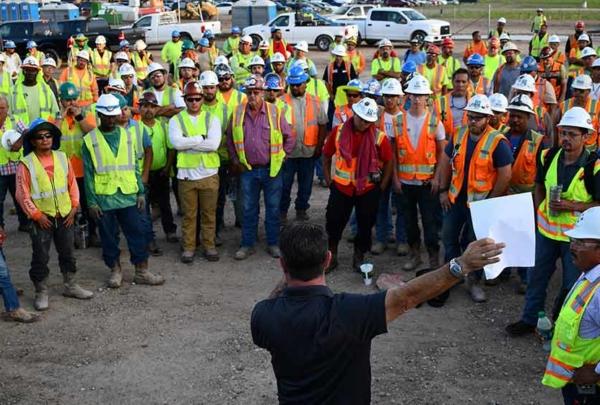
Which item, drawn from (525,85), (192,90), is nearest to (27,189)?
(192,90)

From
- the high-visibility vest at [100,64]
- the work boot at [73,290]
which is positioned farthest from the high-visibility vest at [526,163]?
the high-visibility vest at [100,64]

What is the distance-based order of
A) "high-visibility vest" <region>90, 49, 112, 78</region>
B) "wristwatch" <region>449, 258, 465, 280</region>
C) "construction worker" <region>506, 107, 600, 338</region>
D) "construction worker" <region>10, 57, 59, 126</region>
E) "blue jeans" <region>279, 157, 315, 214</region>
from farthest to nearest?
1. "high-visibility vest" <region>90, 49, 112, 78</region>
2. "construction worker" <region>10, 57, 59, 126</region>
3. "blue jeans" <region>279, 157, 315, 214</region>
4. "construction worker" <region>506, 107, 600, 338</region>
5. "wristwatch" <region>449, 258, 465, 280</region>

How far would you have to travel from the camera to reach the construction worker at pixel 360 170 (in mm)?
7406

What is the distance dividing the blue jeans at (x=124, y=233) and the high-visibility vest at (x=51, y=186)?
544 millimetres

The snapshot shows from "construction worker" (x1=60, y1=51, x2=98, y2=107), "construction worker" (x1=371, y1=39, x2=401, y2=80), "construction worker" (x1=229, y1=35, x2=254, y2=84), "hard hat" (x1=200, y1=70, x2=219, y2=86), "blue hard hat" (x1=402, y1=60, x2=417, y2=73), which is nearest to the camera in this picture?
"hard hat" (x1=200, y1=70, x2=219, y2=86)

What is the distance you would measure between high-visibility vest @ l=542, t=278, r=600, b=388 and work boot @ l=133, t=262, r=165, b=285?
4.82 metres

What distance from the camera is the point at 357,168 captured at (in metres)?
7.45

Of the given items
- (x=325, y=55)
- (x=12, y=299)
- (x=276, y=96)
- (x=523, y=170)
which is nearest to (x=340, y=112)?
(x=276, y=96)

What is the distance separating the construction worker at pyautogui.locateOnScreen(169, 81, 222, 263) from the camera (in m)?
7.93

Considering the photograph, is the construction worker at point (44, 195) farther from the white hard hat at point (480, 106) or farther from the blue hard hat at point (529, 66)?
the blue hard hat at point (529, 66)

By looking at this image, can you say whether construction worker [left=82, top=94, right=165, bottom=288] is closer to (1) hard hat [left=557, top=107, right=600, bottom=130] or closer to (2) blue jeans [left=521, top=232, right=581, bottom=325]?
(2) blue jeans [left=521, top=232, right=581, bottom=325]

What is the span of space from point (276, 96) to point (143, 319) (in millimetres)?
3289

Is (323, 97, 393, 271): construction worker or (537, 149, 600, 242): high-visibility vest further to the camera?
(323, 97, 393, 271): construction worker

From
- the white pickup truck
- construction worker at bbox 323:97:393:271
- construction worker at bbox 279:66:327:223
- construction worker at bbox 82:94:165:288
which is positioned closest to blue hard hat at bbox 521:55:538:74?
construction worker at bbox 279:66:327:223
